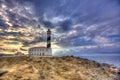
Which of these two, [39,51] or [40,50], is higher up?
[40,50]

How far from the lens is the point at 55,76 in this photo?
19609mm

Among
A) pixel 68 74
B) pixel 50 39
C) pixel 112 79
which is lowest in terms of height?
pixel 112 79

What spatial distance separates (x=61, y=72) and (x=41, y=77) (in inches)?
125

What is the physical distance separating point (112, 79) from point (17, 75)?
43.7 feet

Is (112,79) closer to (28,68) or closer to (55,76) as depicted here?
(55,76)

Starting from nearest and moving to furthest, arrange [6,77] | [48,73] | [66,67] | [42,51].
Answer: [6,77] < [48,73] < [66,67] < [42,51]

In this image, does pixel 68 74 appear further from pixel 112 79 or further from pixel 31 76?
pixel 112 79

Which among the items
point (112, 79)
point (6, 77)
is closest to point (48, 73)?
point (6, 77)

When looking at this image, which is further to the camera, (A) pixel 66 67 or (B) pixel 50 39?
(B) pixel 50 39

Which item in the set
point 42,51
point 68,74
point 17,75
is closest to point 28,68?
point 17,75

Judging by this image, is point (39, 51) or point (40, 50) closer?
point (39, 51)

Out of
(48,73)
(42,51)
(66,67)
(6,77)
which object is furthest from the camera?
(42,51)

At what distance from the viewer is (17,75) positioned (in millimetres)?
19109

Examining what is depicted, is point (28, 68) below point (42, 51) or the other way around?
below
